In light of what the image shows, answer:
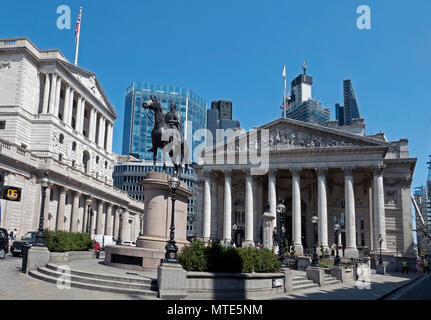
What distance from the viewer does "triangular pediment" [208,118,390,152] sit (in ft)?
174

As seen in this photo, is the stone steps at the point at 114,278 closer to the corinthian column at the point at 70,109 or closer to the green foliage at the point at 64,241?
the green foliage at the point at 64,241

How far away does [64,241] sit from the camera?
22953 millimetres

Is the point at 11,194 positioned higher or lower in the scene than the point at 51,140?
lower

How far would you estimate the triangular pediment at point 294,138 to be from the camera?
174ft

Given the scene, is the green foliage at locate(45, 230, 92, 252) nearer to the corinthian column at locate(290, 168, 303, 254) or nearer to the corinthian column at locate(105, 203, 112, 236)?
the corinthian column at locate(290, 168, 303, 254)

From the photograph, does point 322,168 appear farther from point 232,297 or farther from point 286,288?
point 232,297

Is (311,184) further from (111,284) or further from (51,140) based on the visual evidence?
(111,284)

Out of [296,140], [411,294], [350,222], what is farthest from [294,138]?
[411,294]

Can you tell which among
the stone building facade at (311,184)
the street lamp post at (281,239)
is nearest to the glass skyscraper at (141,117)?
the stone building facade at (311,184)

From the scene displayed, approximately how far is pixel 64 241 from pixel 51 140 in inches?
1367

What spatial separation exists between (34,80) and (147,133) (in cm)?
12485

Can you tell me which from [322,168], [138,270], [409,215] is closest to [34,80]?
[322,168]

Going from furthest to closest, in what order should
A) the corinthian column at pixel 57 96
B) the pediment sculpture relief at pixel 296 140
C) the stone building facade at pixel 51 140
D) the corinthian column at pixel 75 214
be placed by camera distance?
the corinthian column at pixel 57 96
the pediment sculpture relief at pixel 296 140
the corinthian column at pixel 75 214
the stone building facade at pixel 51 140

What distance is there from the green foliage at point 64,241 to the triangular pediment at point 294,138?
35.4 m
